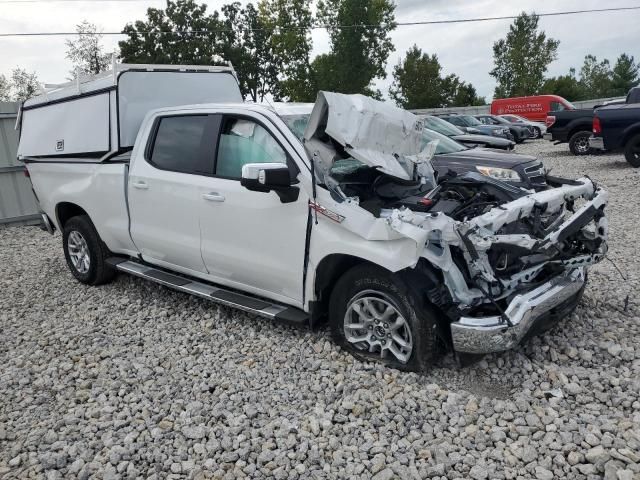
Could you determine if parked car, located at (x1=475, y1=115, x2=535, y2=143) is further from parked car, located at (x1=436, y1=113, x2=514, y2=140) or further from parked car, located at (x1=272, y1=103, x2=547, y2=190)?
parked car, located at (x1=272, y1=103, x2=547, y2=190)

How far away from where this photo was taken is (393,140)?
416cm

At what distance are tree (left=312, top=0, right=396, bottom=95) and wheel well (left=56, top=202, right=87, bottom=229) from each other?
3358cm

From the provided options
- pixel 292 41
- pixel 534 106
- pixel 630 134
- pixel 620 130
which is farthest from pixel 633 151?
pixel 292 41

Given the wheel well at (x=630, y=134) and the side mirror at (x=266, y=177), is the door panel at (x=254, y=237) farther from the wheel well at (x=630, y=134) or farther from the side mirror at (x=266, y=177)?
the wheel well at (x=630, y=134)

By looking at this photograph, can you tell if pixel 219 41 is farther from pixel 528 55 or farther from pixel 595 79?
pixel 595 79

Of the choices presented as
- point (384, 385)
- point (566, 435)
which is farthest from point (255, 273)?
point (566, 435)

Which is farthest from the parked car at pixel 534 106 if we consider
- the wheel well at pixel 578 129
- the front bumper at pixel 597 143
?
the front bumper at pixel 597 143

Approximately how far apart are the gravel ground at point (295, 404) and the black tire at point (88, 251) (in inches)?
37.6

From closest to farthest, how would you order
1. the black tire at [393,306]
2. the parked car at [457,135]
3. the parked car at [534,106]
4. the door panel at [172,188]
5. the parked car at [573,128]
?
1. the black tire at [393,306]
2. the door panel at [172,188]
3. the parked car at [457,135]
4. the parked car at [573,128]
5. the parked car at [534,106]

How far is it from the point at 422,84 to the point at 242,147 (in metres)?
49.3

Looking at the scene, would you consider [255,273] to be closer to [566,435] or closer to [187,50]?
[566,435]

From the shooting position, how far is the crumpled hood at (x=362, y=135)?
3.77m

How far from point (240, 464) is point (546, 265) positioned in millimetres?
2408

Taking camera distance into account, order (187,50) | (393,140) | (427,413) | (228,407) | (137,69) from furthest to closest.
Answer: (187,50), (137,69), (393,140), (228,407), (427,413)
